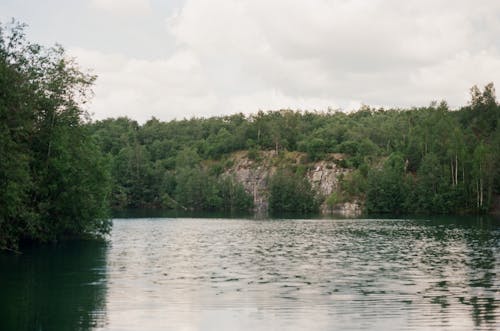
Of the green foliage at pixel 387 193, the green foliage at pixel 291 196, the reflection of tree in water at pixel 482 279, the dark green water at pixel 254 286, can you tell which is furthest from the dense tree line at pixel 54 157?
the green foliage at pixel 291 196

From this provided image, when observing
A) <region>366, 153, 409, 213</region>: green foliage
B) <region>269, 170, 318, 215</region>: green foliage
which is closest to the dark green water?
<region>366, 153, 409, 213</region>: green foliage

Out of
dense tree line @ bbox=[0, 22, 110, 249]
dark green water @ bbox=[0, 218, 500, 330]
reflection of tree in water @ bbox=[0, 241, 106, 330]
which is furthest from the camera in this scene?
dense tree line @ bbox=[0, 22, 110, 249]

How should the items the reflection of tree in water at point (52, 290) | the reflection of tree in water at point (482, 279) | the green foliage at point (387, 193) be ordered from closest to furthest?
the reflection of tree in water at point (52, 290)
the reflection of tree in water at point (482, 279)
the green foliage at point (387, 193)

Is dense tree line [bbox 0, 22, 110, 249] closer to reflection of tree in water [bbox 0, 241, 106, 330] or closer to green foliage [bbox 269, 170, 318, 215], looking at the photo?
reflection of tree in water [bbox 0, 241, 106, 330]

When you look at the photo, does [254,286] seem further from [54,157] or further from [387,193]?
[387,193]

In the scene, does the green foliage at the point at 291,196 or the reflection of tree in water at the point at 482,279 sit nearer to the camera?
the reflection of tree in water at the point at 482,279

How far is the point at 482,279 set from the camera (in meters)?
40.7

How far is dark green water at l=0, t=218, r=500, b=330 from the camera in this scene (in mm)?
27406

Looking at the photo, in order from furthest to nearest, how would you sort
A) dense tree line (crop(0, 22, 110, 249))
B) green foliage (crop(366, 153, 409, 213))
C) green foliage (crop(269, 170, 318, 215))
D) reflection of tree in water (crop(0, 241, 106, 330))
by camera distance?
1. green foliage (crop(269, 170, 318, 215))
2. green foliage (crop(366, 153, 409, 213))
3. dense tree line (crop(0, 22, 110, 249))
4. reflection of tree in water (crop(0, 241, 106, 330))

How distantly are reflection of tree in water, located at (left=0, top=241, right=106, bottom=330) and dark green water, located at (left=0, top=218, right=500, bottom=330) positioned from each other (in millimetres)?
62

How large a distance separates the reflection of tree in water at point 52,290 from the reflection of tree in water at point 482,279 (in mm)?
16932

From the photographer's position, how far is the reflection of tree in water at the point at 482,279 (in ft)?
95.3

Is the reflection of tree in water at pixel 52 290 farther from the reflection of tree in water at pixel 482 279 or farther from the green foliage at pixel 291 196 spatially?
the green foliage at pixel 291 196

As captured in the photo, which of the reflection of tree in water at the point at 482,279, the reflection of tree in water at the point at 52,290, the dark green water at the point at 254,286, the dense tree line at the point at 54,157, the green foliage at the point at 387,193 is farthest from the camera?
the green foliage at the point at 387,193
